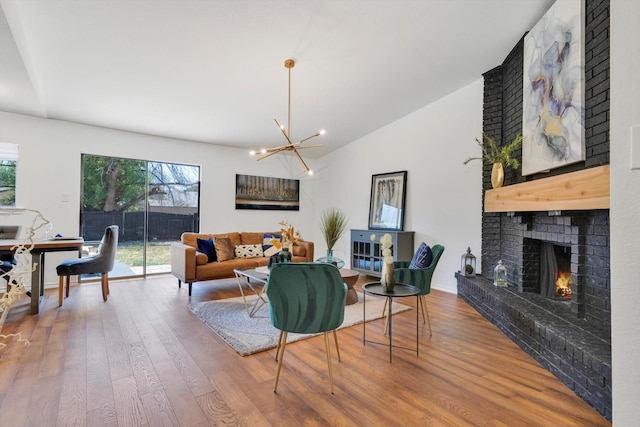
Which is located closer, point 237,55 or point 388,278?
point 388,278

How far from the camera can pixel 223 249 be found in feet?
15.4

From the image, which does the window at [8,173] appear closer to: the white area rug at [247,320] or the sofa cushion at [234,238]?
the sofa cushion at [234,238]

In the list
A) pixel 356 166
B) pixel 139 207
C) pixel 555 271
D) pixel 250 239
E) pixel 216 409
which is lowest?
pixel 216 409

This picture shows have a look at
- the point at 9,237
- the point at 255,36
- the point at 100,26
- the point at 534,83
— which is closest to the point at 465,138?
the point at 534,83

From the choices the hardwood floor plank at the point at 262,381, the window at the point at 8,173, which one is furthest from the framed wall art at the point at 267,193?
the hardwood floor plank at the point at 262,381

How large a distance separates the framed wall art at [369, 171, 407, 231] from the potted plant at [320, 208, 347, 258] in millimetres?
686

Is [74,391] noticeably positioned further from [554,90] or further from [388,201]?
[388,201]

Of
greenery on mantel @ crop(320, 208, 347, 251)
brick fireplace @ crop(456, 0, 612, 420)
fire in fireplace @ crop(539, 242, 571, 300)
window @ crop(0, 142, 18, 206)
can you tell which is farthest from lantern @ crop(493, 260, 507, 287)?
window @ crop(0, 142, 18, 206)

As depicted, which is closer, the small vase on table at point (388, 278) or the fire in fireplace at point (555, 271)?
the small vase on table at point (388, 278)

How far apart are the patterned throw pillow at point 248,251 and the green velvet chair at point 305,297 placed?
304cm

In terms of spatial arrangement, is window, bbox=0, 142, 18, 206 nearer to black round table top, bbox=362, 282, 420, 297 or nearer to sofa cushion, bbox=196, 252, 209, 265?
sofa cushion, bbox=196, 252, 209, 265

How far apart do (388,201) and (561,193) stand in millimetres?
3174
